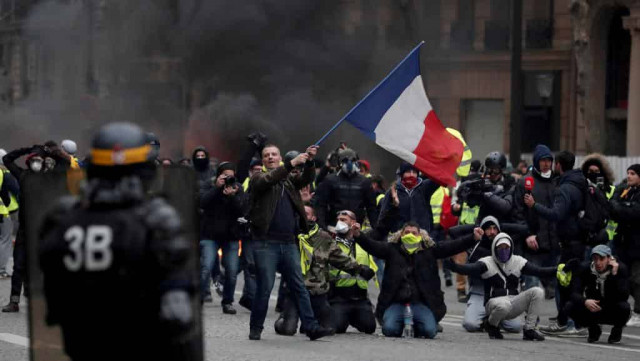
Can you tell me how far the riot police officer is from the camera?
5.18 metres

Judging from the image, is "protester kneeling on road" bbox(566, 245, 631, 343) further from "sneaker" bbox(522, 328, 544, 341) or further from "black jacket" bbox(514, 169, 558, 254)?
"black jacket" bbox(514, 169, 558, 254)

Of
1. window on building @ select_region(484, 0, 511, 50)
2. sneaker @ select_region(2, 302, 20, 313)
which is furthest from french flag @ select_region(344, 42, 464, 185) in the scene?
window on building @ select_region(484, 0, 511, 50)

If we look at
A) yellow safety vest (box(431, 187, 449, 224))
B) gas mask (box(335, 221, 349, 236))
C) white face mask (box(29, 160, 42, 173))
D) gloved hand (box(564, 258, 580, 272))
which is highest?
white face mask (box(29, 160, 42, 173))

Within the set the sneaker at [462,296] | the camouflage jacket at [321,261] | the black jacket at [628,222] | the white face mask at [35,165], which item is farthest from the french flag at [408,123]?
the sneaker at [462,296]

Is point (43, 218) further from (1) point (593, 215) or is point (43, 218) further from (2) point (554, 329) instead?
(1) point (593, 215)

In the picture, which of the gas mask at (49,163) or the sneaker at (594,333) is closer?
A: the sneaker at (594,333)

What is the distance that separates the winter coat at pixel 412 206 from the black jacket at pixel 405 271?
38.6 inches

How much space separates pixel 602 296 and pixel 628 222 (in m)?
1.51

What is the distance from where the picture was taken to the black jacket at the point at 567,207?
1246cm

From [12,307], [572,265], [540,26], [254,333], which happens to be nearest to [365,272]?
[254,333]

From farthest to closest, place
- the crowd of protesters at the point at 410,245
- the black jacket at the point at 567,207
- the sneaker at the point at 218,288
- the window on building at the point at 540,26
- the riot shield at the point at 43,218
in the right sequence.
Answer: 1. the window on building at the point at 540,26
2. the sneaker at the point at 218,288
3. the black jacket at the point at 567,207
4. the crowd of protesters at the point at 410,245
5. the riot shield at the point at 43,218

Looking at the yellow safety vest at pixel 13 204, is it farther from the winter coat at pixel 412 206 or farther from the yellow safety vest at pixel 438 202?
the yellow safety vest at pixel 438 202

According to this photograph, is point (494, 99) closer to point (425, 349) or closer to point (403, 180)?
point (403, 180)

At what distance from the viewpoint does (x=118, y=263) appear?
5.19m
